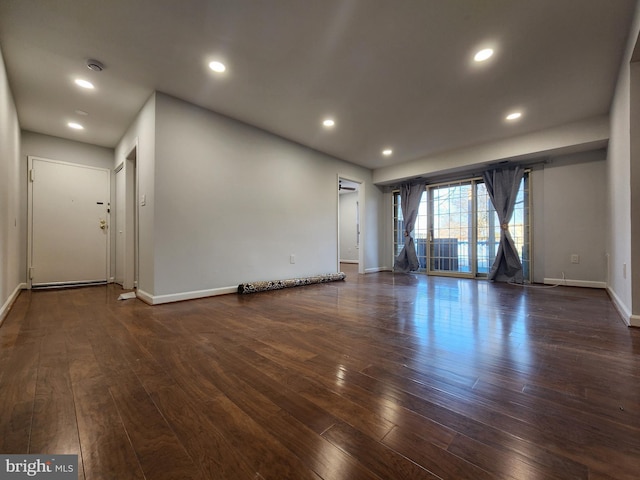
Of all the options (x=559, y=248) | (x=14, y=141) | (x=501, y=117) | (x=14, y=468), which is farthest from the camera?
(x=559, y=248)

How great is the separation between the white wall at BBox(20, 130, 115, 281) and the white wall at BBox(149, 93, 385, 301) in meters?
2.55

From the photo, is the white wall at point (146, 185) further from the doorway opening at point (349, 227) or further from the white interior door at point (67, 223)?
the doorway opening at point (349, 227)

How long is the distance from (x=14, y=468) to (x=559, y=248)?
20.4 ft

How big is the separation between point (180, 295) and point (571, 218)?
6011mm

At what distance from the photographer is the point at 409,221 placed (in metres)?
6.34

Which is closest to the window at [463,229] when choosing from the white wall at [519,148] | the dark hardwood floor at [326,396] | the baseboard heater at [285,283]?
the white wall at [519,148]

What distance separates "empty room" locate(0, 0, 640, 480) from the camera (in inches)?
38.9

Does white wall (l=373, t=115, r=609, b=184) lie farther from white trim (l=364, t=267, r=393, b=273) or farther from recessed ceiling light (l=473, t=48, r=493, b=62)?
recessed ceiling light (l=473, t=48, r=493, b=62)

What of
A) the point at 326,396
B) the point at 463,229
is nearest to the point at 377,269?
the point at 463,229

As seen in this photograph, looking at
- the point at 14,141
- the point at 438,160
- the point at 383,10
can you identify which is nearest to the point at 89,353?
the point at 383,10

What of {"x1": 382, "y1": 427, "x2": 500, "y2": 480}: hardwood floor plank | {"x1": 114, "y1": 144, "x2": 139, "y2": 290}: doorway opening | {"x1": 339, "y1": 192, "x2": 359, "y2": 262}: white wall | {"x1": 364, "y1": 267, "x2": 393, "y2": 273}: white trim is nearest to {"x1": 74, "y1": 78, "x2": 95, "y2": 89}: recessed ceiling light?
{"x1": 114, "y1": 144, "x2": 139, "y2": 290}: doorway opening

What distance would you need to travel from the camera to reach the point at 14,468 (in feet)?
2.74

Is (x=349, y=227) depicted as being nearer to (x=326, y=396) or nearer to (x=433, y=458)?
(x=326, y=396)

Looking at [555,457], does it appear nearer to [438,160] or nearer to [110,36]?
[110,36]
